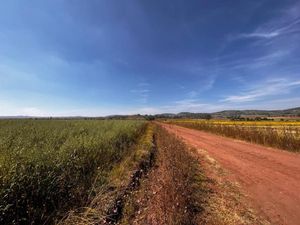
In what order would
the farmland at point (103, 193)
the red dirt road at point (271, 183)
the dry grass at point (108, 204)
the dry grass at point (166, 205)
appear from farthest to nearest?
1. the red dirt road at point (271, 183)
2. the dry grass at point (166, 205)
3. the dry grass at point (108, 204)
4. the farmland at point (103, 193)

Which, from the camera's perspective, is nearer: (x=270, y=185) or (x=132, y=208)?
(x=132, y=208)

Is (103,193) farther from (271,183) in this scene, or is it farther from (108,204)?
(271,183)

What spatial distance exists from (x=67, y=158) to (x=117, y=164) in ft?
9.22

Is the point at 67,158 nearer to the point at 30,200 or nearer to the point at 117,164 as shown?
the point at 30,200

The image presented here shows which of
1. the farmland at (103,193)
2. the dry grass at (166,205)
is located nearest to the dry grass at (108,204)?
the farmland at (103,193)

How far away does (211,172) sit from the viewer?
8352 mm

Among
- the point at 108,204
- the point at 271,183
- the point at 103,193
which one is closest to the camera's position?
the point at 108,204

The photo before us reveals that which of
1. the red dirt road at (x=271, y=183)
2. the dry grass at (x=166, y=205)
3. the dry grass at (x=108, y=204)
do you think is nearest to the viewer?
the dry grass at (x=108, y=204)

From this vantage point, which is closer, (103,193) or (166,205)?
(166,205)

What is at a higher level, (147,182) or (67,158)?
(67,158)

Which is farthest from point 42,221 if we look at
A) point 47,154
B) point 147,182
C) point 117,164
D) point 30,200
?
point 117,164

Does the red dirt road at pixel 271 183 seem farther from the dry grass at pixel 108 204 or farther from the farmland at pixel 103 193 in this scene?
the dry grass at pixel 108 204

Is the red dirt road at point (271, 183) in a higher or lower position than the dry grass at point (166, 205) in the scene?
lower

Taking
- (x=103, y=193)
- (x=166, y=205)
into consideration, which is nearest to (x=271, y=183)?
(x=166, y=205)
